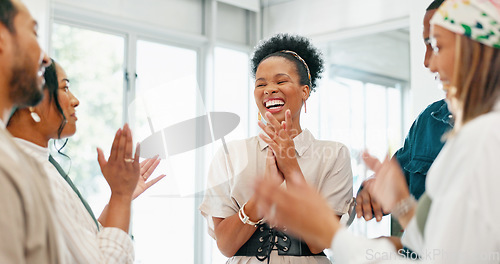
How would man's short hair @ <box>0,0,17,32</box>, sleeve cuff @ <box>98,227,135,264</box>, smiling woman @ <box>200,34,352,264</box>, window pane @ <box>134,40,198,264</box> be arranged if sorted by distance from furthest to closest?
window pane @ <box>134,40,198,264</box> → smiling woman @ <box>200,34,352,264</box> → sleeve cuff @ <box>98,227,135,264</box> → man's short hair @ <box>0,0,17,32</box>

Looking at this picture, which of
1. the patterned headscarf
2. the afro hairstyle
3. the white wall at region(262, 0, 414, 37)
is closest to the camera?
the patterned headscarf

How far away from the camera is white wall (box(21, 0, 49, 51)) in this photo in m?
3.40

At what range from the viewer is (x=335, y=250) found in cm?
101

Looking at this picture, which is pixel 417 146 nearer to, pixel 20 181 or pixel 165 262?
pixel 20 181

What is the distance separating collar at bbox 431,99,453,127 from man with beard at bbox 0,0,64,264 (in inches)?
49.6

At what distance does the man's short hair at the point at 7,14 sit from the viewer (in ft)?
3.54

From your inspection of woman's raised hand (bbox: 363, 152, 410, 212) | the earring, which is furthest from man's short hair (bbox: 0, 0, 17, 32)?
woman's raised hand (bbox: 363, 152, 410, 212)

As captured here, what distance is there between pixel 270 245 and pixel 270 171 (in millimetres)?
269

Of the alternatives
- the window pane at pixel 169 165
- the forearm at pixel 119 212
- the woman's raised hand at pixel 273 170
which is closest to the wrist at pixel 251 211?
the woman's raised hand at pixel 273 170

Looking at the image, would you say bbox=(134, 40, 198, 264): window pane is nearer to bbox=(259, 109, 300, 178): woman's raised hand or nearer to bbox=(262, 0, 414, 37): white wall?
bbox=(262, 0, 414, 37): white wall

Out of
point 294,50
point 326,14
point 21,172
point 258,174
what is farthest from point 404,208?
point 326,14

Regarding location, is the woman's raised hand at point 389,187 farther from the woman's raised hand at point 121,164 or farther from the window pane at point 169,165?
the window pane at point 169,165

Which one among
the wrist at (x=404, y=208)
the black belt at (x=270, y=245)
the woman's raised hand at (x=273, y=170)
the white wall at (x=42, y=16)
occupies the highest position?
the white wall at (x=42, y=16)

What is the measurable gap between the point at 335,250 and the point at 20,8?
845 mm
